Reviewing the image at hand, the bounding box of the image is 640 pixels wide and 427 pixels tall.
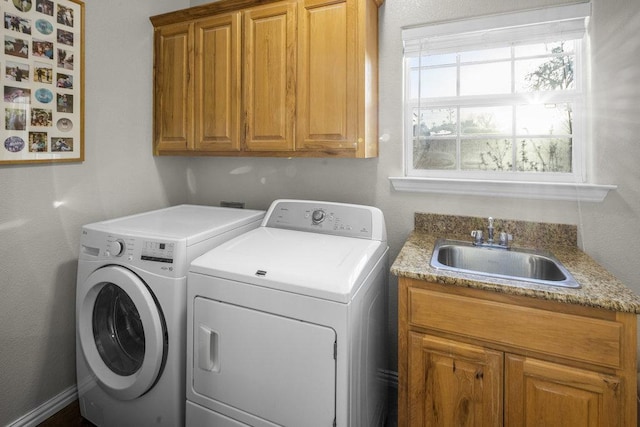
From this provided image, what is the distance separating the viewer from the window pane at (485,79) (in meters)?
1.95

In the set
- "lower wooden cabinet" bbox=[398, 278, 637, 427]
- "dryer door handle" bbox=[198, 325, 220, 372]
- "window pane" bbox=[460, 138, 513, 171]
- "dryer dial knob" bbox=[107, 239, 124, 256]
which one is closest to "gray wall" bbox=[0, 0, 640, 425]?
"window pane" bbox=[460, 138, 513, 171]

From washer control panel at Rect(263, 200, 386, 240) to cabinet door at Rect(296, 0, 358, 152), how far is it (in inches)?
13.2

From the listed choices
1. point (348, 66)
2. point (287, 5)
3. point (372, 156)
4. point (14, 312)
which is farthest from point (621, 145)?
point (14, 312)

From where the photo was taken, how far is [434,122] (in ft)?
6.97

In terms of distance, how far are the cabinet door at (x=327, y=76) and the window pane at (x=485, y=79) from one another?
2.40 ft

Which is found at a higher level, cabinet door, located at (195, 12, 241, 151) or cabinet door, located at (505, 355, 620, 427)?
cabinet door, located at (195, 12, 241, 151)

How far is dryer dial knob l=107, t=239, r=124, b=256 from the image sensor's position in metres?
1.65

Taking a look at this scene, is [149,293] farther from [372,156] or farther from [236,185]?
[372,156]

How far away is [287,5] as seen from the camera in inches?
75.4

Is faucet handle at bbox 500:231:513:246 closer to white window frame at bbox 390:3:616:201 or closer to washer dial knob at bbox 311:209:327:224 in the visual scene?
white window frame at bbox 390:3:616:201

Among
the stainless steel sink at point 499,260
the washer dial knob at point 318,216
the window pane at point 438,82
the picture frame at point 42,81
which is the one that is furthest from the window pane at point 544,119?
the picture frame at point 42,81

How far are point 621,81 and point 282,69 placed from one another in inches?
67.1

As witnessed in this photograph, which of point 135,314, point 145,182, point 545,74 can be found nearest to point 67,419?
point 135,314

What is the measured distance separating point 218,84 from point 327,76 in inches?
29.5
